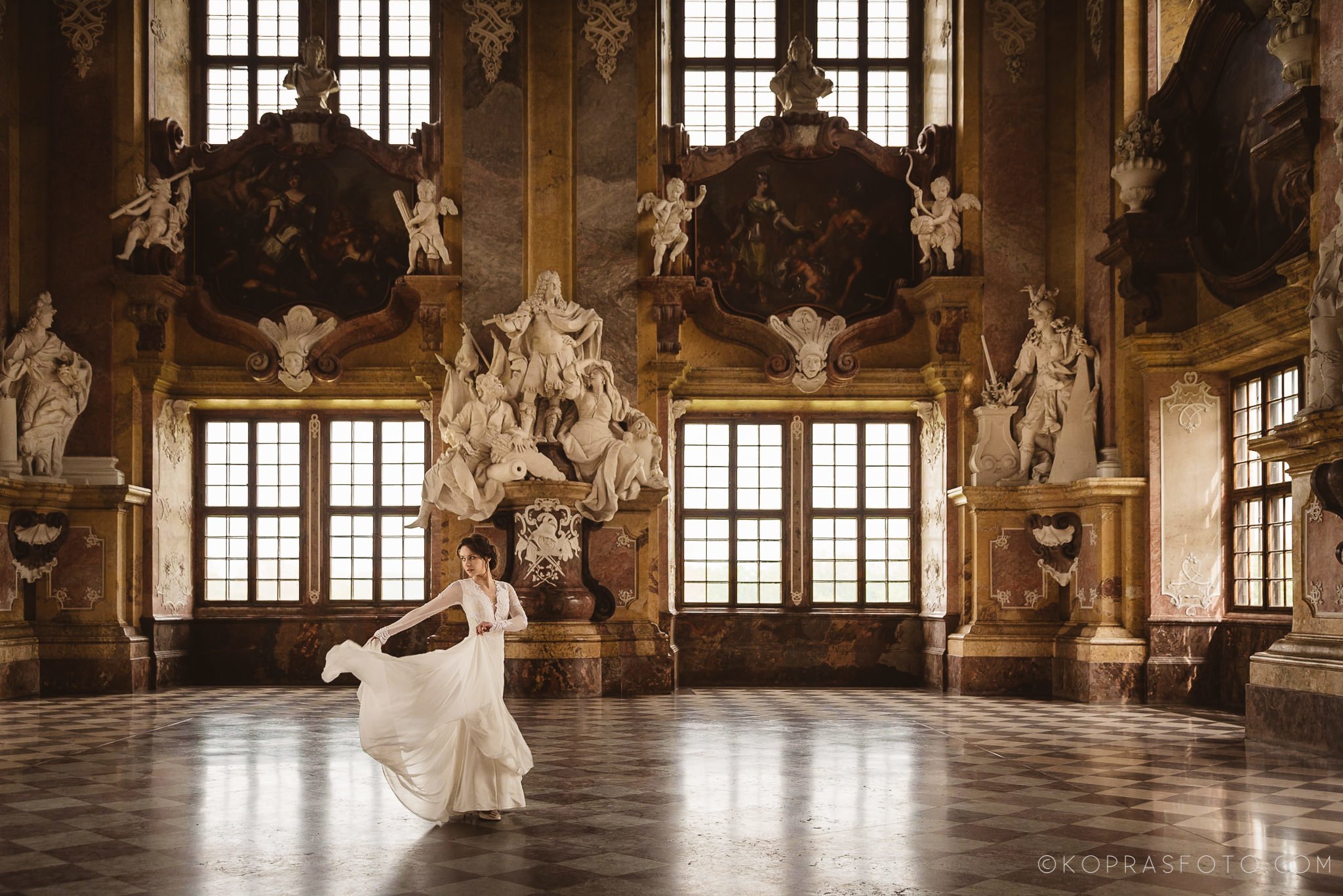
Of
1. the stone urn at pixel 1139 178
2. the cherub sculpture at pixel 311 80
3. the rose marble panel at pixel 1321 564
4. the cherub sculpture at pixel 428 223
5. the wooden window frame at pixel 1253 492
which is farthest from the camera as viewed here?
the cherub sculpture at pixel 311 80

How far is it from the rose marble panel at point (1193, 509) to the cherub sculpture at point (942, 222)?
3332mm

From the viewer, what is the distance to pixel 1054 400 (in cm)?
1633

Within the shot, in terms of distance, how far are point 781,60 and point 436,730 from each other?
43.1 ft

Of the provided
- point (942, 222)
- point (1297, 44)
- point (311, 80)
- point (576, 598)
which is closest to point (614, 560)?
point (576, 598)

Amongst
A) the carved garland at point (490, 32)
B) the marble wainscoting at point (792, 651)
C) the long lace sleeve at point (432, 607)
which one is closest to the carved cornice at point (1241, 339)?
the marble wainscoting at point (792, 651)

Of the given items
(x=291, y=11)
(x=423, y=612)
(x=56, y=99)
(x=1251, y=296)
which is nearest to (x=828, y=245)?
(x=1251, y=296)

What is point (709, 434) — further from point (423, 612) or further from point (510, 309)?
point (423, 612)

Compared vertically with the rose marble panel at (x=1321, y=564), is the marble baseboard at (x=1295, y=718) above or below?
below

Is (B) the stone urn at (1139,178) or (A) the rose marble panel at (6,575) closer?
(B) the stone urn at (1139,178)

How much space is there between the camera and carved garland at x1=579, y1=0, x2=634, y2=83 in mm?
17234

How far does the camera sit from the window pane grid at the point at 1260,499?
46.0 feet

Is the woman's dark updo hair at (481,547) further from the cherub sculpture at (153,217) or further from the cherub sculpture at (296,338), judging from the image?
the cherub sculpture at (153,217)

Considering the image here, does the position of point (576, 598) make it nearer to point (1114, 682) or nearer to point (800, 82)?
point (1114, 682)

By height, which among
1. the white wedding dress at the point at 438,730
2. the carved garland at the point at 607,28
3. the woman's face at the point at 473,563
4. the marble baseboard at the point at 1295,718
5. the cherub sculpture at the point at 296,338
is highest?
the carved garland at the point at 607,28
